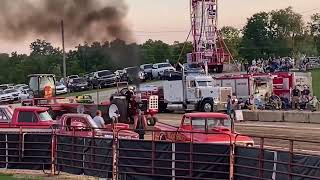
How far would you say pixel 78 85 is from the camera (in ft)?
214

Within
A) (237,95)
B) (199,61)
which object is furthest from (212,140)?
(199,61)

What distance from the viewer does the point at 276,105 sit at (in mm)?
40438

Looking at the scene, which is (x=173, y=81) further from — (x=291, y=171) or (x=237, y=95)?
(x=291, y=171)

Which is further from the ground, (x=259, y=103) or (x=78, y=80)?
(x=78, y=80)

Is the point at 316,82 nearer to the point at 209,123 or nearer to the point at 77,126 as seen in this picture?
the point at 209,123

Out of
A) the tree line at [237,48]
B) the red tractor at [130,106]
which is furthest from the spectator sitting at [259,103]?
the tree line at [237,48]

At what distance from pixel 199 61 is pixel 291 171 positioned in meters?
52.5

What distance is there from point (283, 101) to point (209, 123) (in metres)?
22.7

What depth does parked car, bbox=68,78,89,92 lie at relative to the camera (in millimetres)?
65188

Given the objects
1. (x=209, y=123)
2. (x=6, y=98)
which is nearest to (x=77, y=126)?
(x=209, y=123)

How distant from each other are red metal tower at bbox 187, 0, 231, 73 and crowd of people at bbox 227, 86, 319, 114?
72.9ft

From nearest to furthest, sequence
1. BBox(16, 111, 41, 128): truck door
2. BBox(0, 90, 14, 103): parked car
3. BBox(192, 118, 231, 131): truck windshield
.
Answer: BBox(192, 118, 231, 131): truck windshield
BBox(16, 111, 41, 128): truck door
BBox(0, 90, 14, 103): parked car

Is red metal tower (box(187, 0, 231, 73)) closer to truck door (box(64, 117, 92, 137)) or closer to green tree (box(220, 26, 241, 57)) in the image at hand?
truck door (box(64, 117, 92, 137))

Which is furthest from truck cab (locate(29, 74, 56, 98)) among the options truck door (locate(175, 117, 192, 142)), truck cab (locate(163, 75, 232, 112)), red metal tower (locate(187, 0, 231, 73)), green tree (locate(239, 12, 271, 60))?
green tree (locate(239, 12, 271, 60))
